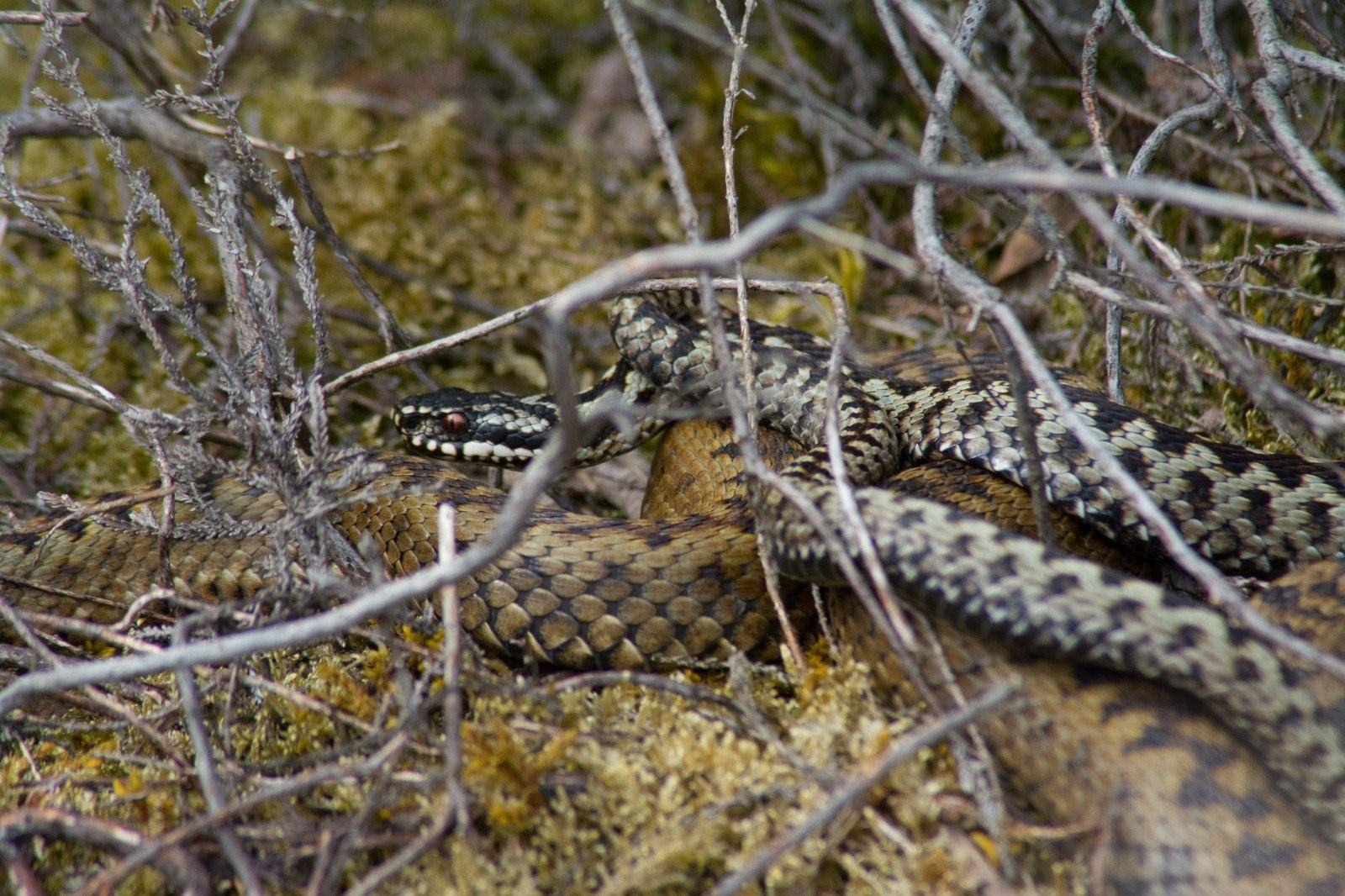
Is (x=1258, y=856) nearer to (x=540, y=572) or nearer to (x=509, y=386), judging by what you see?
(x=540, y=572)

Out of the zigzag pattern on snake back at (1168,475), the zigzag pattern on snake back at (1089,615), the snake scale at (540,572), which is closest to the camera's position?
the zigzag pattern on snake back at (1089,615)

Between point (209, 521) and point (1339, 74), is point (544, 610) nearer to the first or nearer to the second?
point (209, 521)

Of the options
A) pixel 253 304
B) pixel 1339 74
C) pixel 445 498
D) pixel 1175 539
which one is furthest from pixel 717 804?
pixel 1339 74

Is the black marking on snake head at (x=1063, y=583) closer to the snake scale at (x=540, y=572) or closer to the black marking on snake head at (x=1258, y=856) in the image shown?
the snake scale at (x=540, y=572)

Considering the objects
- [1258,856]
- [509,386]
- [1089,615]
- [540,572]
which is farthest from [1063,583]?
[509,386]

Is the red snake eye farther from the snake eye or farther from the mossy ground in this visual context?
the mossy ground

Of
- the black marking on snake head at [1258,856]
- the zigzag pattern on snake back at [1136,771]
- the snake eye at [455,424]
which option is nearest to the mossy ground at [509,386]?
the zigzag pattern on snake back at [1136,771]
